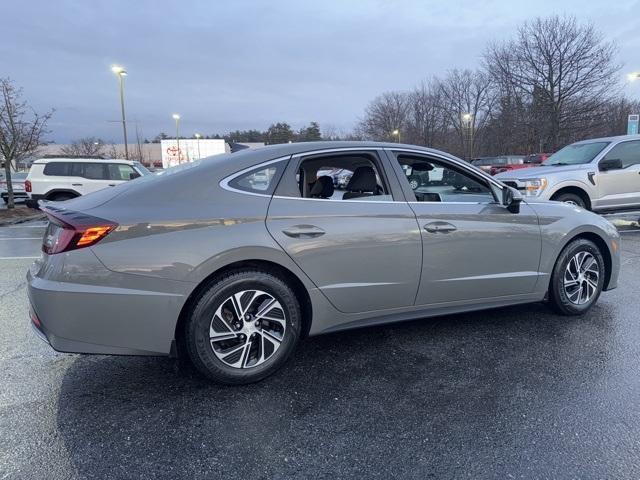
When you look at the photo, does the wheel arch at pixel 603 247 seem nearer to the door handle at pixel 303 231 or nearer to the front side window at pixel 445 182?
the front side window at pixel 445 182

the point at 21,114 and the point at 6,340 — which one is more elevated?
the point at 21,114

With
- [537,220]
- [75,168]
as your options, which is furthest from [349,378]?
[75,168]

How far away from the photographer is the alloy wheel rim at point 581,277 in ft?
13.8

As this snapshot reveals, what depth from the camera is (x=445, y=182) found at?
4484 millimetres

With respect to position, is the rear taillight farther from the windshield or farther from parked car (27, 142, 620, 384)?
the windshield

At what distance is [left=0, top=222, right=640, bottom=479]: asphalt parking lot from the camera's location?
2.27 m

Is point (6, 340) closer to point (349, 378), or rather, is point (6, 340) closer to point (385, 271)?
point (349, 378)

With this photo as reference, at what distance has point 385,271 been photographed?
11.0 ft

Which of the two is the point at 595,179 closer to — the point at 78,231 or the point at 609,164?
the point at 609,164

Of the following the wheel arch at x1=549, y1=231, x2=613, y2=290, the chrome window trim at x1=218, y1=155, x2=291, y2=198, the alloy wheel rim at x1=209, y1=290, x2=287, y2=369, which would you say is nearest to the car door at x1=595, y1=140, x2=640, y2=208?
the wheel arch at x1=549, y1=231, x2=613, y2=290

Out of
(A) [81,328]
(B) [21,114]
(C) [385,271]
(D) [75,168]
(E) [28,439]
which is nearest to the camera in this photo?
(E) [28,439]

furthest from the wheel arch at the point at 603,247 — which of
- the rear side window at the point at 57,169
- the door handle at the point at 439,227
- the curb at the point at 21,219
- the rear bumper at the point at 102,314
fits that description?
the curb at the point at 21,219

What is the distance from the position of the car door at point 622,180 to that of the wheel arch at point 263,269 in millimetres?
7580

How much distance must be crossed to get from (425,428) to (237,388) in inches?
47.5
